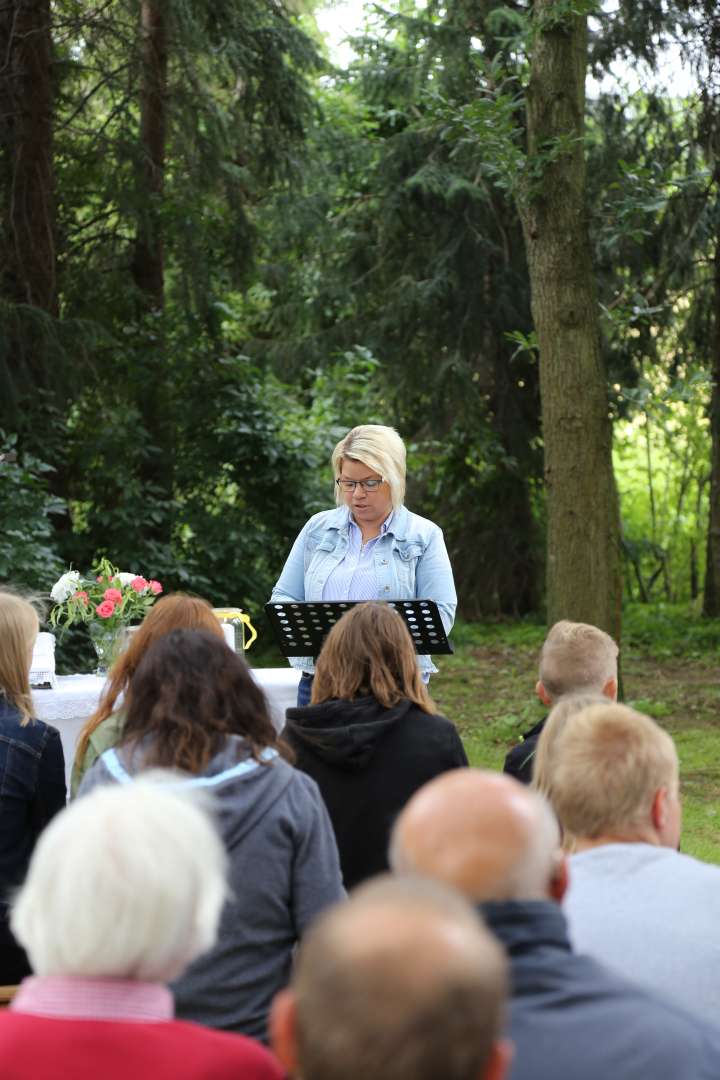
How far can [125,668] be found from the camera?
148 inches

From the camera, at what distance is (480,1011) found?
1372mm

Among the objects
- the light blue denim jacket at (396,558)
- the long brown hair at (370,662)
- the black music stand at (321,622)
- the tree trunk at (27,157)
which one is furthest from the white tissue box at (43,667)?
the tree trunk at (27,157)

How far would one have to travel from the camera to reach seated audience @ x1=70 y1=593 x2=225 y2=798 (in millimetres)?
3609

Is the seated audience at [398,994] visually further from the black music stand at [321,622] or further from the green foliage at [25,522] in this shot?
the green foliage at [25,522]

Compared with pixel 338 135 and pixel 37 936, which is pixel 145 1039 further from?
pixel 338 135

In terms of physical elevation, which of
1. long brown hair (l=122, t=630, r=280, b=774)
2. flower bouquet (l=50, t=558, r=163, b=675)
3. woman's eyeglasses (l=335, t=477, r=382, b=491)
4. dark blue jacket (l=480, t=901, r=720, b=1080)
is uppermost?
woman's eyeglasses (l=335, t=477, r=382, b=491)

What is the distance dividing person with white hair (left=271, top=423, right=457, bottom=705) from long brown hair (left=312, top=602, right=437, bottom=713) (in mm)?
1306

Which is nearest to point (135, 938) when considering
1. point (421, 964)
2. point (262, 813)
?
point (421, 964)

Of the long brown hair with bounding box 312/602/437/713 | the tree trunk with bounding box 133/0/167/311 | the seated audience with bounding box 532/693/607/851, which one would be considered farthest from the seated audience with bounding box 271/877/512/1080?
the tree trunk with bounding box 133/0/167/311

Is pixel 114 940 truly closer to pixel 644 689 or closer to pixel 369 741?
pixel 369 741

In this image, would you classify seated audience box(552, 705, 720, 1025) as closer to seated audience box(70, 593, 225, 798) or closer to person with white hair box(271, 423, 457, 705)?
seated audience box(70, 593, 225, 798)

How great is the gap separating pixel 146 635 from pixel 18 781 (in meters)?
0.55

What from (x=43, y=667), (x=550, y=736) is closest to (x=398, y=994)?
(x=550, y=736)

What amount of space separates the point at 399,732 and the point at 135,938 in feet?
6.73
